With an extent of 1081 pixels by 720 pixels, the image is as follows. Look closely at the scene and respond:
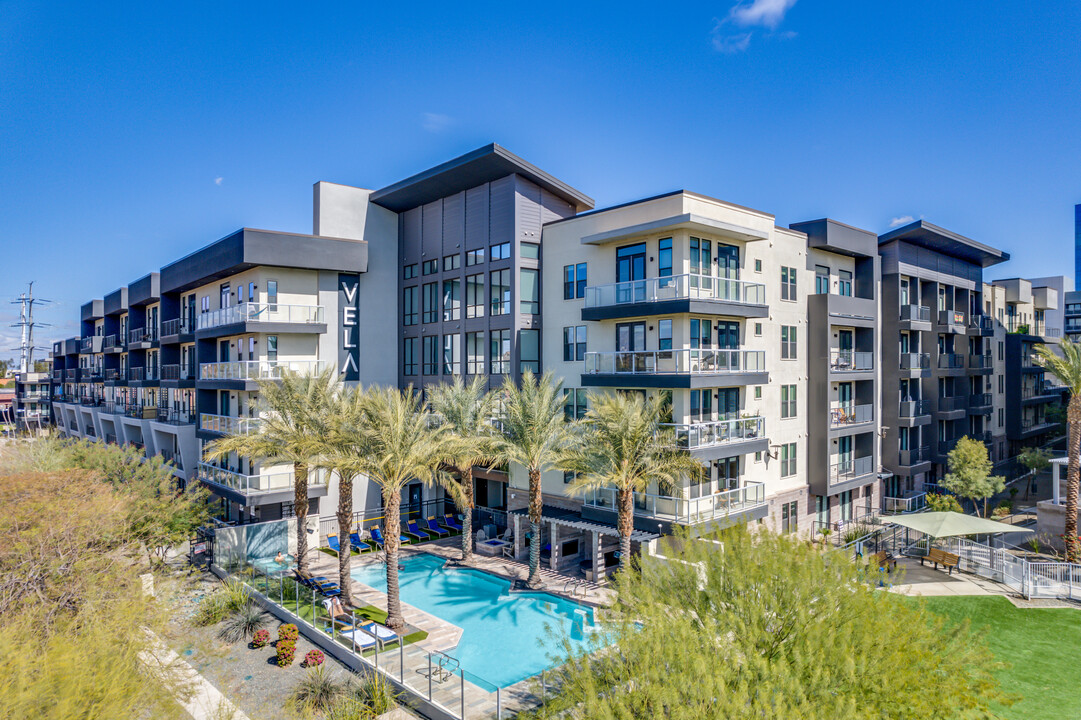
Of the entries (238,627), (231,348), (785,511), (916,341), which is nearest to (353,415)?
(238,627)

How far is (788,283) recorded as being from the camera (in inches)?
1058

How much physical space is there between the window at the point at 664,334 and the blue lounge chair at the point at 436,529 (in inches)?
559

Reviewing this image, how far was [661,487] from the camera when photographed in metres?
21.5

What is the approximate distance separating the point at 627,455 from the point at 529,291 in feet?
36.3

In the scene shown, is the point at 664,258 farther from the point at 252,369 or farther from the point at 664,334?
the point at 252,369

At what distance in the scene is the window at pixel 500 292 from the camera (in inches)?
1103

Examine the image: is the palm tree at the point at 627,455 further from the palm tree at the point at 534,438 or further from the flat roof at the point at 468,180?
the flat roof at the point at 468,180

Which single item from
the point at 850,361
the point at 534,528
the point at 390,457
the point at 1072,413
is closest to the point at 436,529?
the point at 534,528

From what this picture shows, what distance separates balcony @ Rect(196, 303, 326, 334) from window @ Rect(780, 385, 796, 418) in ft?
70.4

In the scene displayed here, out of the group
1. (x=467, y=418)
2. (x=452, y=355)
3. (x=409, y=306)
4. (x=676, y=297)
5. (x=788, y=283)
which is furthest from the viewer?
(x=409, y=306)

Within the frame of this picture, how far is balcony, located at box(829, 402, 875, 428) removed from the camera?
2786 cm

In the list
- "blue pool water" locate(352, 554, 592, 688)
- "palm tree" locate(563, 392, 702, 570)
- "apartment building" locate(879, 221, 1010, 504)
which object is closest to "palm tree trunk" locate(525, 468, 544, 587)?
"blue pool water" locate(352, 554, 592, 688)

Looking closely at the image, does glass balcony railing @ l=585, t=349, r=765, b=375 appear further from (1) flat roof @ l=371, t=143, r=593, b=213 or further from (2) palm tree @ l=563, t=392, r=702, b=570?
(1) flat roof @ l=371, t=143, r=593, b=213

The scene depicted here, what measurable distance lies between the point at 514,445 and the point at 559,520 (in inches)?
159
